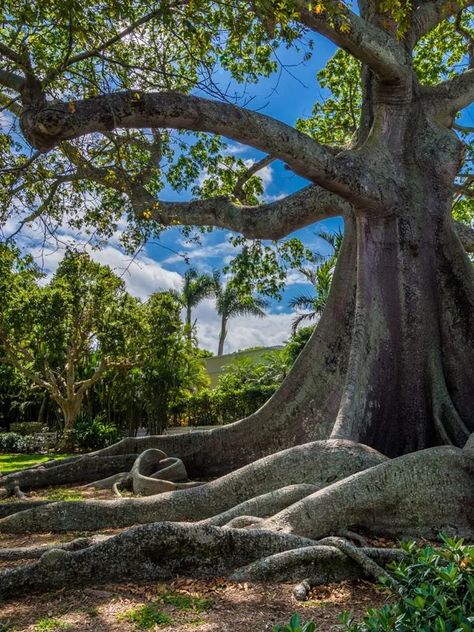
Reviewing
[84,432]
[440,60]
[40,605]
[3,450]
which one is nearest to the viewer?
[40,605]

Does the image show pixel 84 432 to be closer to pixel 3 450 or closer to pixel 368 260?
pixel 3 450

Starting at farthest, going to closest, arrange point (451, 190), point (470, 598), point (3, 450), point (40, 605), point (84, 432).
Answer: point (3, 450) → point (84, 432) → point (451, 190) → point (40, 605) → point (470, 598)

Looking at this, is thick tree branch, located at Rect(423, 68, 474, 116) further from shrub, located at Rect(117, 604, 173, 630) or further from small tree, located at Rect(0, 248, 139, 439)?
small tree, located at Rect(0, 248, 139, 439)

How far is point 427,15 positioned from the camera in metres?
8.62

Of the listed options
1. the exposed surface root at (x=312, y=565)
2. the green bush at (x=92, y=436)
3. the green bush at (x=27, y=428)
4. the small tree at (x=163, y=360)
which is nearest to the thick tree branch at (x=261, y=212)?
the exposed surface root at (x=312, y=565)

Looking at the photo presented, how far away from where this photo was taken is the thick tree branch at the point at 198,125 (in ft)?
15.9

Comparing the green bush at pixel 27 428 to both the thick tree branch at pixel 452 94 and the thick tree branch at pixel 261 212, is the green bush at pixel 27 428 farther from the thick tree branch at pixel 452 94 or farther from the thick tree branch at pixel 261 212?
the thick tree branch at pixel 452 94

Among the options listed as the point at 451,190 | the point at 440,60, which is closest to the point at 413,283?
the point at 451,190

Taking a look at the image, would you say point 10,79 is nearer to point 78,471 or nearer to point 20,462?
point 78,471

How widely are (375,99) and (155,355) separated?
1533 cm

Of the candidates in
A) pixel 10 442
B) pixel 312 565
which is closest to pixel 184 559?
pixel 312 565

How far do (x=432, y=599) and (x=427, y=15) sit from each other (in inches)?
355

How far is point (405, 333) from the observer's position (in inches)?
278

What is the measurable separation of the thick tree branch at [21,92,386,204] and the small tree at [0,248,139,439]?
512 inches
